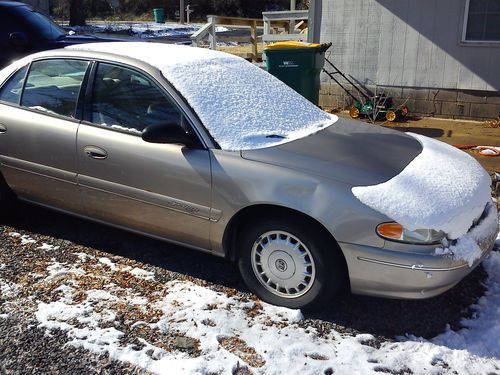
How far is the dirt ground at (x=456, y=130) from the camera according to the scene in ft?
23.8

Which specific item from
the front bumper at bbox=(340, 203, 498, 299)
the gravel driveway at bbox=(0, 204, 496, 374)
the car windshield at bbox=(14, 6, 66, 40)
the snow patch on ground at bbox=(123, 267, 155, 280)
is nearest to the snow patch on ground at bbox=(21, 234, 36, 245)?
the gravel driveway at bbox=(0, 204, 496, 374)

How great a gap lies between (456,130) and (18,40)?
22.3 ft

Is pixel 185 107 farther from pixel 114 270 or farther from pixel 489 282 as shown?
pixel 489 282

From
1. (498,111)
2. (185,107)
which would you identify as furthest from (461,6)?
(185,107)

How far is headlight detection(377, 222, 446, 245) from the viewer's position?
305 cm

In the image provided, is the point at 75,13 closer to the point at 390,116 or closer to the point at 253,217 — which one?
the point at 390,116

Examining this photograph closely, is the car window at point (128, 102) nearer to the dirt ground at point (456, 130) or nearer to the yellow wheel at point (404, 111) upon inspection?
the dirt ground at point (456, 130)

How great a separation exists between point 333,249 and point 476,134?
213 inches

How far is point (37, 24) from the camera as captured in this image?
8867 mm

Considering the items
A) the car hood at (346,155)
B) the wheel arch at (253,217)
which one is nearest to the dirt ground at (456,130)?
the car hood at (346,155)

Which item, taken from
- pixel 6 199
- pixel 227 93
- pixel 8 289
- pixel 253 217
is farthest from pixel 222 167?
pixel 6 199

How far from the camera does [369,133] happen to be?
4109mm

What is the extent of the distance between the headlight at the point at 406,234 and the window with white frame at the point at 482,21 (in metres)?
6.34

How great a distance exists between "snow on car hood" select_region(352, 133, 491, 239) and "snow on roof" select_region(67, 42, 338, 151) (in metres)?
0.82
